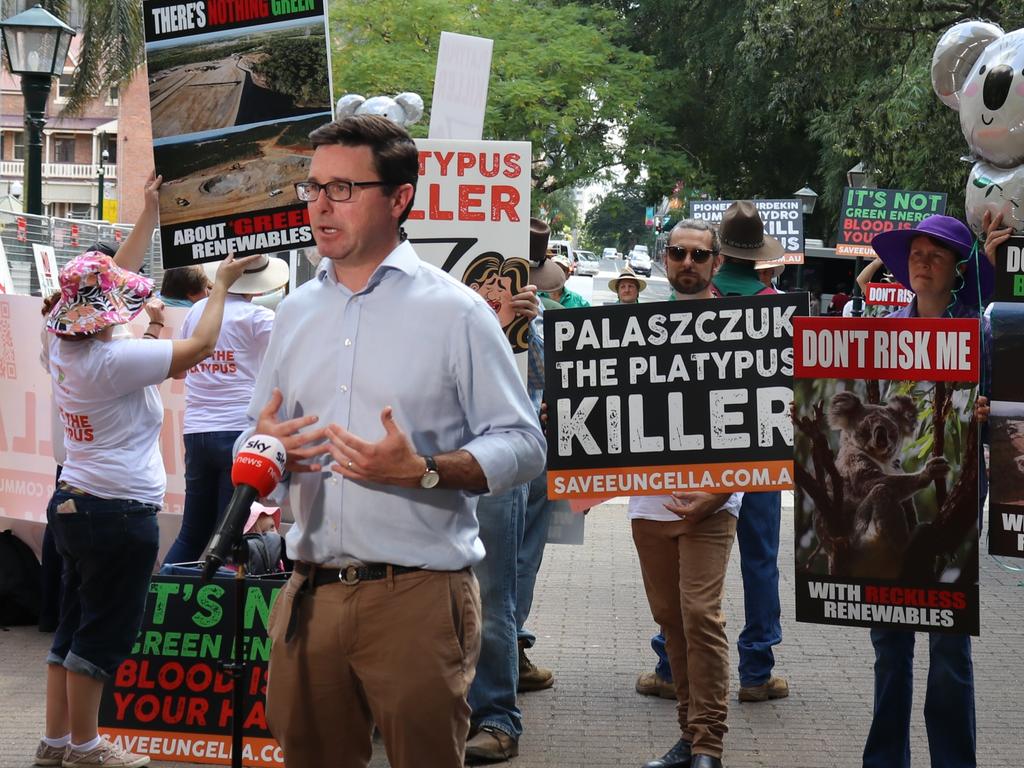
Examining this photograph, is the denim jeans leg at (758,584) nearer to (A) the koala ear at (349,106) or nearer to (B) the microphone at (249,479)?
(A) the koala ear at (349,106)

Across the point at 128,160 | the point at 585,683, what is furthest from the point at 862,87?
the point at 128,160

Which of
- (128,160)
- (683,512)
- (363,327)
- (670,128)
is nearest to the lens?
(363,327)

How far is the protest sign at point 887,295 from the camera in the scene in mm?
14320

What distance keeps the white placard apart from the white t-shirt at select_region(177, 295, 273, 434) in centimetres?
158

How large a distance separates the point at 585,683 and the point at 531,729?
88 centimetres

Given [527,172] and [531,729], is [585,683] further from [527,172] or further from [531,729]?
[527,172]

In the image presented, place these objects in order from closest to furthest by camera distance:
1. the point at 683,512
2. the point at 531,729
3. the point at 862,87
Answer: the point at 683,512
the point at 531,729
the point at 862,87

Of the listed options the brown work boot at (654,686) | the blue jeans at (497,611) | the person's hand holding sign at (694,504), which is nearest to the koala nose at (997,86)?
the person's hand holding sign at (694,504)

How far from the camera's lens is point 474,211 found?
611 centimetres

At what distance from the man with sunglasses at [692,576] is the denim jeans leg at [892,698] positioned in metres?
0.62

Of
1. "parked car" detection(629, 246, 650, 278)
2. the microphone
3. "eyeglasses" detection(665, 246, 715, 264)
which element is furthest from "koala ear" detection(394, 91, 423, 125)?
"parked car" detection(629, 246, 650, 278)

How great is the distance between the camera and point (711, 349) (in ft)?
18.1

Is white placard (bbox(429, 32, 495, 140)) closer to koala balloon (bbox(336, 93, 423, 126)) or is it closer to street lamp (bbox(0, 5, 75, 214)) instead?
koala balloon (bbox(336, 93, 423, 126))

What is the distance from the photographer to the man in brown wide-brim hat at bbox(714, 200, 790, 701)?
677 centimetres
